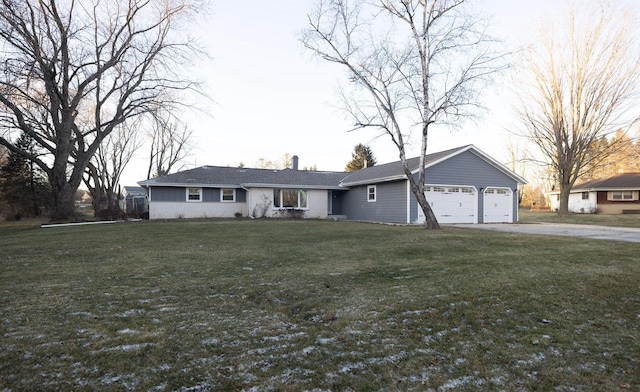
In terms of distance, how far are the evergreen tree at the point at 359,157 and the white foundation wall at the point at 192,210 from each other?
68.5 ft

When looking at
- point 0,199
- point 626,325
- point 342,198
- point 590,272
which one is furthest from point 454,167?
point 0,199

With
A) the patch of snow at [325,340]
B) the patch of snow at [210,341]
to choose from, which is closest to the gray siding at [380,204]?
the patch of snow at [325,340]

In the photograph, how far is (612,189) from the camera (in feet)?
102

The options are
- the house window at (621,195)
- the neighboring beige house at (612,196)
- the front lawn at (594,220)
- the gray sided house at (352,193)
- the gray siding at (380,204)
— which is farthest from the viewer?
the house window at (621,195)

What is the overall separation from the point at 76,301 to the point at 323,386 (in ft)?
11.7

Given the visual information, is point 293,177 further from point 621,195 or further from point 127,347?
point 621,195

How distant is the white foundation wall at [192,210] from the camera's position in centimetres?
2086

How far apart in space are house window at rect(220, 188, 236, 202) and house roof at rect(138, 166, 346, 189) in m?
Answer: 0.52

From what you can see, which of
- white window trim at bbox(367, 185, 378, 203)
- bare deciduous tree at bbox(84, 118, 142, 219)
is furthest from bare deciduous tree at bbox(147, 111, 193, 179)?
white window trim at bbox(367, 185, 378, 203)

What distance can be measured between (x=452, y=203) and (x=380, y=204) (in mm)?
3986

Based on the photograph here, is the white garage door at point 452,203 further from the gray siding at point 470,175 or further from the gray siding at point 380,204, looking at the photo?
the gray siding at point 380,204

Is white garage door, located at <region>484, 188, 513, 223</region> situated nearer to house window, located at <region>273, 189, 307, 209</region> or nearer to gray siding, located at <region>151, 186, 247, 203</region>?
house window, located at <region>273, 189, 307, 209</region>

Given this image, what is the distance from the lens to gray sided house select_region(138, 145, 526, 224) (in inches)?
728

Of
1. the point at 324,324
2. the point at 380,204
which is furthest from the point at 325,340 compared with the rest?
the point at 380,204
